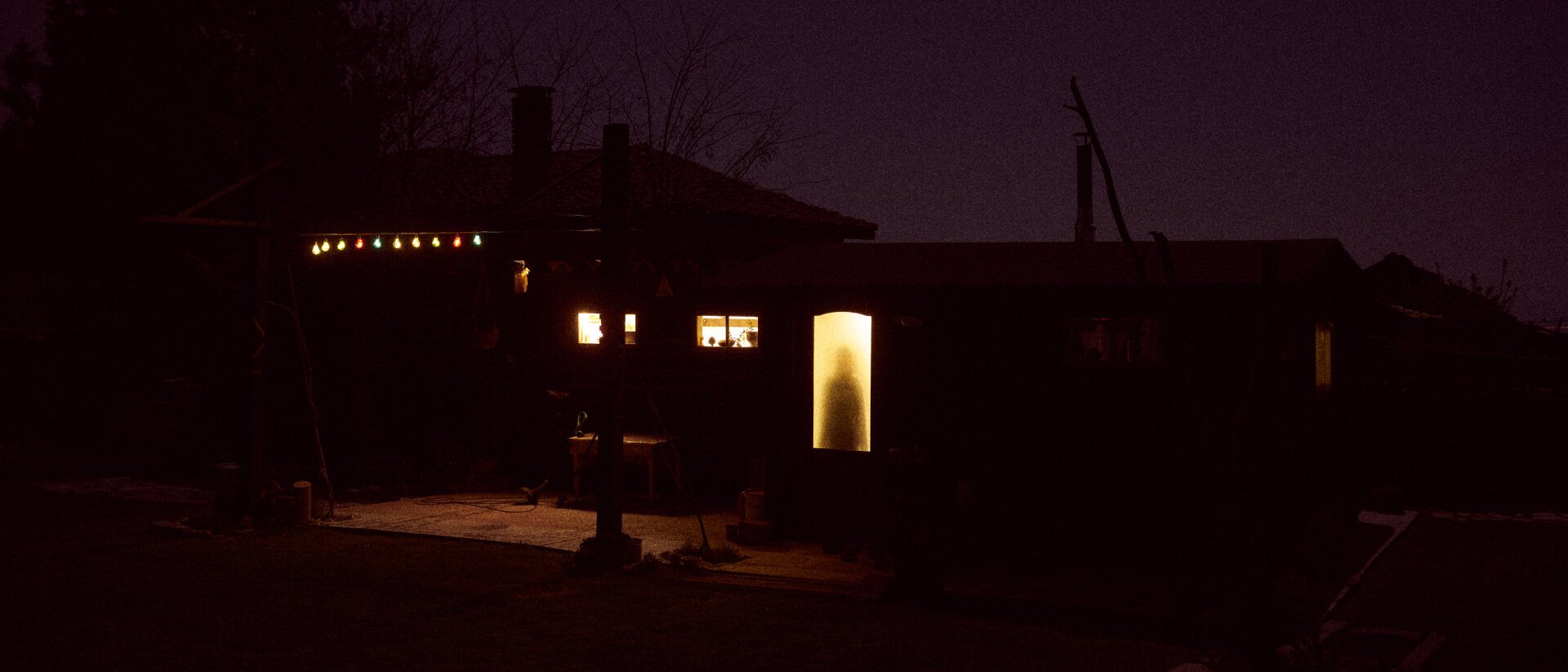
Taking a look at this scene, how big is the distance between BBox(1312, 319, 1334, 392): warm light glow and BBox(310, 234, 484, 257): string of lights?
9359 mm

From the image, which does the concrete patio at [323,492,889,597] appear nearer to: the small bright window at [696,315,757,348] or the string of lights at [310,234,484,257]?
the small bright window at [696,315,757,348]

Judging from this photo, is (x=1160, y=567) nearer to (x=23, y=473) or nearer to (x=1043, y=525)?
(x=1043, y=525)

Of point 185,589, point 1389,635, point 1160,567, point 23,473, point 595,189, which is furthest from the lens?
point 595,189

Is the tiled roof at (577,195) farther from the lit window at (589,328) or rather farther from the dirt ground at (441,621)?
the dirt ground at (441,621)

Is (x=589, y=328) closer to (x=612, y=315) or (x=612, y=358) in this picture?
(x=612, y=358)

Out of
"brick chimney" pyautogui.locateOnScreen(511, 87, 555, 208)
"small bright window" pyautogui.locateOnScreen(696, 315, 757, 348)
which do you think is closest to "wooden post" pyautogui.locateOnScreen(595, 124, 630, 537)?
"small bright window" pyautogui.locateOnScreen(696, 315, 757, 348)

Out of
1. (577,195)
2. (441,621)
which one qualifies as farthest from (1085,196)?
(441,621)

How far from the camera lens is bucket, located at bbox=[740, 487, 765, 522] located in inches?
506

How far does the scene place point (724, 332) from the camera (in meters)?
16.5

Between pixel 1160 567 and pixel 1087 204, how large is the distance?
20.9m

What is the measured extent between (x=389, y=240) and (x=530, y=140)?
21.6 ft

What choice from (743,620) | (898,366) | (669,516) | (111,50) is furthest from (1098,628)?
(111,50)

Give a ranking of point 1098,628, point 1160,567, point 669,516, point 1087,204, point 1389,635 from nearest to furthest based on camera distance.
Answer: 1. point 1389,635
2. point 1098,628
3. point 1160,567
4. point 669,516
5. point 1087,204

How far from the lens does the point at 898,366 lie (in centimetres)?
1241
